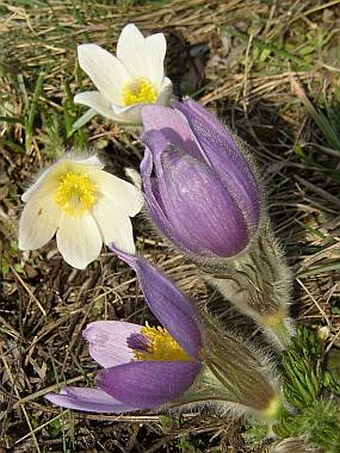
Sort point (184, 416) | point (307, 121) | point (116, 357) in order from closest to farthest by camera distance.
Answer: point (116, 357)
point (184, 416)
point (307, 121)

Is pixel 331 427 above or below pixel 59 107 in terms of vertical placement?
below

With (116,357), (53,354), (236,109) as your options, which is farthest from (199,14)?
(116,357)

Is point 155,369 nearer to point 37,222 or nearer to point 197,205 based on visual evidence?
point 197,205

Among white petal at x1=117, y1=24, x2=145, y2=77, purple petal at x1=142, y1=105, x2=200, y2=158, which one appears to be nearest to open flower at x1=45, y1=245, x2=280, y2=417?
purple petal at x1=142, y1=105, x2=200, y2=158

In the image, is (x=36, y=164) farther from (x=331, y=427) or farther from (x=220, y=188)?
(x=331, y=427)

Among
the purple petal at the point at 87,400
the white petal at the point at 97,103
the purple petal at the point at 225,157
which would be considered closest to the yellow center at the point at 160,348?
the purple petal at the point at 87,400

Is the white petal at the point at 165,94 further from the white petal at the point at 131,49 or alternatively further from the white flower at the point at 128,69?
the white petal at the point at 131,49
